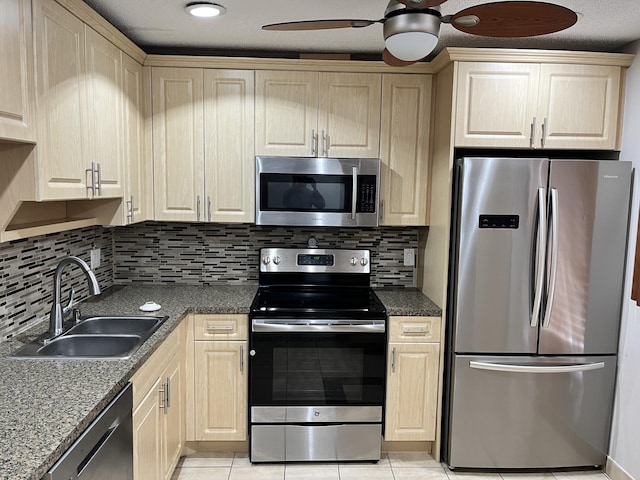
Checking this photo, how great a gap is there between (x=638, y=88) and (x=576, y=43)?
40 cm

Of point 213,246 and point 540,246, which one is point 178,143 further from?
point 540,246

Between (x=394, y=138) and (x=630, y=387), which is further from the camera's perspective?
(x=394, y=138)

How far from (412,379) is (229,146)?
5.56 feet

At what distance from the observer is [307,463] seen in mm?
2748

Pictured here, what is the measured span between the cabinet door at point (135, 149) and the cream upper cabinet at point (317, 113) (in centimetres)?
66

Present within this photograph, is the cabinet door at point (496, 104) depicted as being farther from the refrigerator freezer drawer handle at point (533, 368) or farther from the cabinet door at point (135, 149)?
the cabinet door at point (135, 149)

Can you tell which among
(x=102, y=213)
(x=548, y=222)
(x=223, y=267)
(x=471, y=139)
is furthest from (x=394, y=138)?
(x=102, y=213)

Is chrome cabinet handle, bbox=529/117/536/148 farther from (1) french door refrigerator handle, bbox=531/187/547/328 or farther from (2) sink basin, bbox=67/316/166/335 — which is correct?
(2) sink basin, bbox=67/316/166/335

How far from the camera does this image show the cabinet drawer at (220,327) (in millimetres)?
2650

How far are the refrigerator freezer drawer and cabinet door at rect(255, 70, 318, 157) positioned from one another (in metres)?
1.52

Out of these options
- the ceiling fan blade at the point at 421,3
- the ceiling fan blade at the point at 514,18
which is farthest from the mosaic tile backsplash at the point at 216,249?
the ceiling fan blade at the point at 421,3

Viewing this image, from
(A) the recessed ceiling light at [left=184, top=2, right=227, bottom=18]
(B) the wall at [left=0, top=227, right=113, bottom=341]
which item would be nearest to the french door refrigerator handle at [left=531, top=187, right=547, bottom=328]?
(A) the recessed ceiling light at [left=184, top=2, right=227, bottom=18]

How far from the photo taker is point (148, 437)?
2016 mm

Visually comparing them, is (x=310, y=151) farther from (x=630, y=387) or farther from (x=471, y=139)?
(x=630, y=387)
